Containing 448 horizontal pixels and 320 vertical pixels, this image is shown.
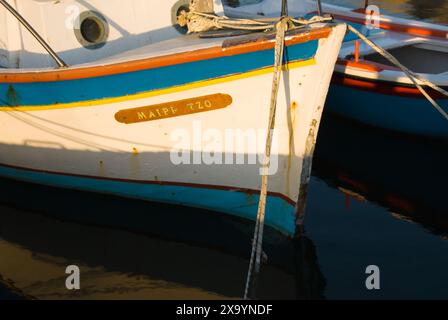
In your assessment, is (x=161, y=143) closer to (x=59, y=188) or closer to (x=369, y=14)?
(x=59, y=188)

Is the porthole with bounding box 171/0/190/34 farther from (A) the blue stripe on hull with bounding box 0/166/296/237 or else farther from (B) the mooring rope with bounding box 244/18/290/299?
(B) the mooring rope with bounding box 244/18/290/299

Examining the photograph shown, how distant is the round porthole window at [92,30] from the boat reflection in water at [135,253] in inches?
74.7

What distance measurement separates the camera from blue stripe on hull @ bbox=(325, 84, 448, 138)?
29.7 ft

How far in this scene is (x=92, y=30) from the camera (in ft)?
25.5

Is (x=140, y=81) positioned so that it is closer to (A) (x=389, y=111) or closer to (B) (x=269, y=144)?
(B) (x=269, y=144)

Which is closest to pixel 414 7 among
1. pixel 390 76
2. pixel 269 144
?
pixel 390 76

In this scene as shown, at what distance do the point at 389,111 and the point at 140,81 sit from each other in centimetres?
433

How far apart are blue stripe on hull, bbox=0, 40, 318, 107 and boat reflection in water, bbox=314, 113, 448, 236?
8.71 ft

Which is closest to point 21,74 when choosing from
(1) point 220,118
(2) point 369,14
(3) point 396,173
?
(1) point 220,118

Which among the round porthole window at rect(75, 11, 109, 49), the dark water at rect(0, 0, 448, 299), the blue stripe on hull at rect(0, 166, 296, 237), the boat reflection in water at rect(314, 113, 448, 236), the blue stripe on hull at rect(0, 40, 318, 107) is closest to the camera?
the blue stripe on hull at rect(0, 40, 318, 107)

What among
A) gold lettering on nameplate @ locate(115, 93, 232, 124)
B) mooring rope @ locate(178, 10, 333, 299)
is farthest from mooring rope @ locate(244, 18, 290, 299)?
gold lettering on nameplate @ locate(115, 93, 232, 124)

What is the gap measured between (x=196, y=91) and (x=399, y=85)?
3704mm

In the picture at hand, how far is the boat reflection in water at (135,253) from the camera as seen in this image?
21.1ft

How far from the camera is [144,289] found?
21.1ft
